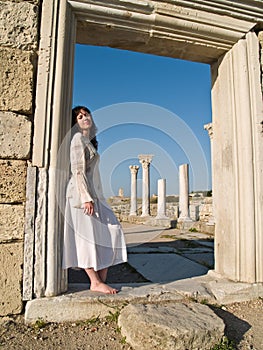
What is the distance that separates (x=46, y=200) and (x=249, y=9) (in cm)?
298

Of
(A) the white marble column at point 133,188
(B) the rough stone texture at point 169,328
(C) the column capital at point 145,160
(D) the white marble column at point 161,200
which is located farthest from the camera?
(A) the white marble column at point 133,188

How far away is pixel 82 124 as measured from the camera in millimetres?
2727

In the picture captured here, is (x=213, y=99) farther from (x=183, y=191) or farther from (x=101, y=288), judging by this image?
(x=183, y=191)

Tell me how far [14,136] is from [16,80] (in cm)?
51

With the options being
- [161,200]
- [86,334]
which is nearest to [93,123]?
[86,334]

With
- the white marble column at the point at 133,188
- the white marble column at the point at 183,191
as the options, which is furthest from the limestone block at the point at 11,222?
the white marble column at the point at 133,188

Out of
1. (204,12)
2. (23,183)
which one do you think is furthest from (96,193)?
(204,12)

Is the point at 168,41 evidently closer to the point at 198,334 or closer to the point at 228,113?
the point at 228,113

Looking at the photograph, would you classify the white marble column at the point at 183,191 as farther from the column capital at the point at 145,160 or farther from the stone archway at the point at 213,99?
the stone archway at the point at 213,99

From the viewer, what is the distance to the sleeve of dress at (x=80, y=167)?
95.9 inches

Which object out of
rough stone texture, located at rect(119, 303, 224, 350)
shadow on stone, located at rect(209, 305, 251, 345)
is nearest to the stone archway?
shadow on stone, located at rect(209, 305, 251, 345)

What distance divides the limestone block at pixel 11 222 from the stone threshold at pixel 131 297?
56 centimetres

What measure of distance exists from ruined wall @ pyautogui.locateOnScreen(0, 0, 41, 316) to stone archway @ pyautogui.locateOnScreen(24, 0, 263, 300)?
0.29 feet

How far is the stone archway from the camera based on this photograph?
93.8 inches
